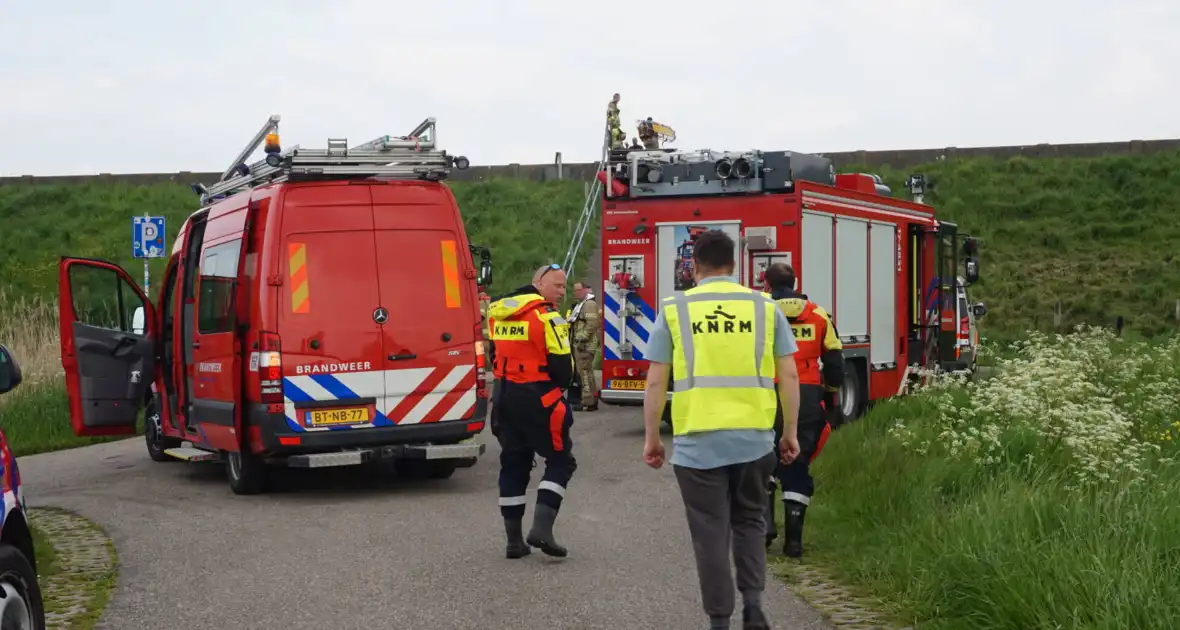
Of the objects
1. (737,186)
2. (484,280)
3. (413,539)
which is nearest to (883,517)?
(413,539)

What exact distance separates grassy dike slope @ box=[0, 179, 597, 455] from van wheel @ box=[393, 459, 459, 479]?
852 inches

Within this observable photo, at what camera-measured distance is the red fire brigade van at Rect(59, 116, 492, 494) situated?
445 inches

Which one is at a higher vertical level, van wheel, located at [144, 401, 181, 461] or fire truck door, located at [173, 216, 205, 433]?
fire truck door, located at [173, 216, 205, 433]

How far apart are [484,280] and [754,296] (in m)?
7.63

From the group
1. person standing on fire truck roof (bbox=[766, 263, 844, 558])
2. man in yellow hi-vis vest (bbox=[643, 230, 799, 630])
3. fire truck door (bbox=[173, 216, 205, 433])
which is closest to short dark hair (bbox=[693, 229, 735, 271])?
man in yellow hi-vis vest (bbox=[643, 230, 799, 630])

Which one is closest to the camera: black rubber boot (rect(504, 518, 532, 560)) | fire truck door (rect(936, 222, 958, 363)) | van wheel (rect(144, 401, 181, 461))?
black rubber boot (rect(504, 518, 532, 560))

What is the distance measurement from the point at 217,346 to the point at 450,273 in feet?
6.50

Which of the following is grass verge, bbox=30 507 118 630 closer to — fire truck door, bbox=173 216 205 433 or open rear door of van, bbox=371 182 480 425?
fire truck door, bbox=173 216 205 433

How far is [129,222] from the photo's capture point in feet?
143

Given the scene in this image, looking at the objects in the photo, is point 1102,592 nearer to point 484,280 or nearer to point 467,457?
point 467,457

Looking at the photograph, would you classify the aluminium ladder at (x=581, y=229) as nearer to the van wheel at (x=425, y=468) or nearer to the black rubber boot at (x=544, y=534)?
the van wheel at (x=425, y=468)

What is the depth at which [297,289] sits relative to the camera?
11.3m

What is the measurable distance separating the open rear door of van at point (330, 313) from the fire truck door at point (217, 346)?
54 centimetres

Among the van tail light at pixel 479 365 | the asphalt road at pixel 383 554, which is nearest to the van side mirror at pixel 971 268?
the asphalt road at pixel 383 554
